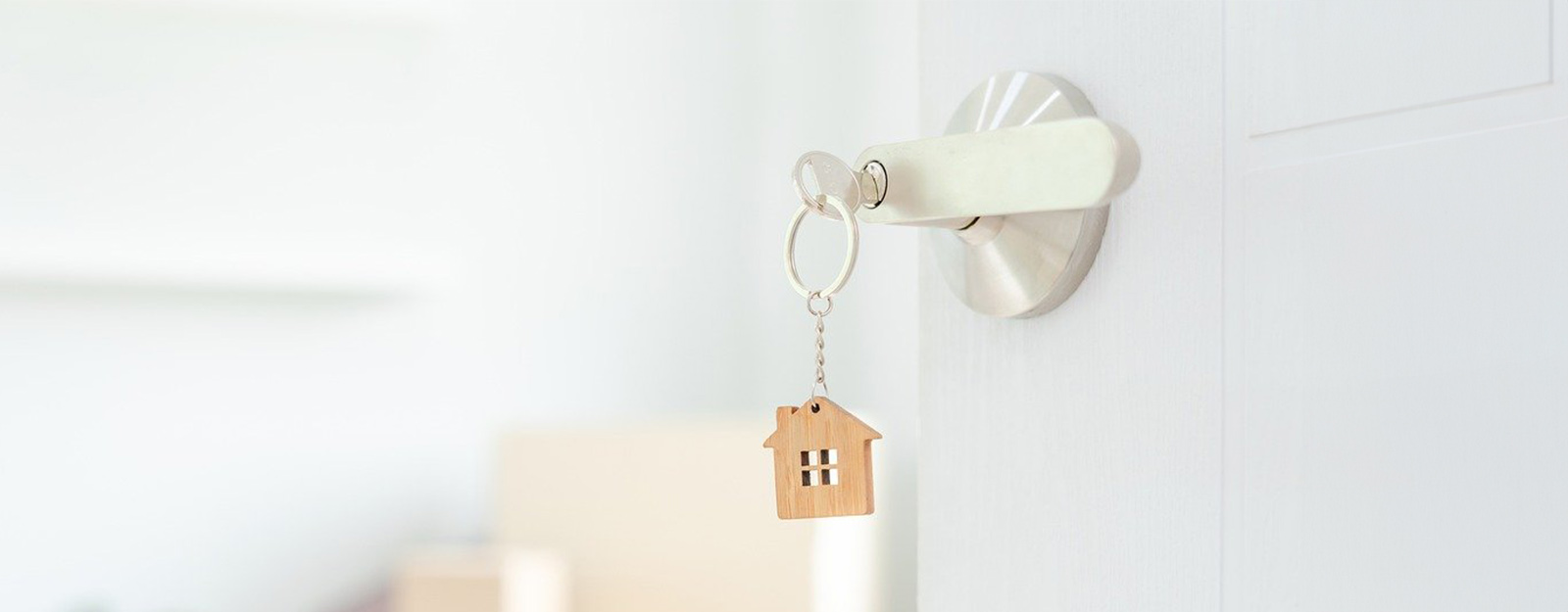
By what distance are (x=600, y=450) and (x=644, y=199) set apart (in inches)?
15.5

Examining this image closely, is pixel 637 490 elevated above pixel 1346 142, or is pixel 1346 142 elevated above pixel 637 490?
pixel 1346 142

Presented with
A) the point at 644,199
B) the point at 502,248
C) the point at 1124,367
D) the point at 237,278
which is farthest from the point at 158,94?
the point at 1124,367

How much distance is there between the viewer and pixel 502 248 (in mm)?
1390

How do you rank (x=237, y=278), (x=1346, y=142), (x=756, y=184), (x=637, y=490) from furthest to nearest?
1. (x=756, y=184)
2. (x=237, y=278)
3. (x=637, y=490)
4. (x=1346, y=142)

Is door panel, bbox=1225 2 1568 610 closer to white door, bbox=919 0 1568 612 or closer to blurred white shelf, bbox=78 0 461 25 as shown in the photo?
white door, bbox=919 0 1568 612

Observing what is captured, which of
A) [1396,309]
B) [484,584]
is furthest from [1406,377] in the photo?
[484,584]

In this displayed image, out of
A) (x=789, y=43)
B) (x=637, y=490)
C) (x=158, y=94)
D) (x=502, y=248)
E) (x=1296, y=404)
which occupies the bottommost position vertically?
(x=637, y=490)

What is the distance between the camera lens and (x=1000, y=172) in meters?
0.22

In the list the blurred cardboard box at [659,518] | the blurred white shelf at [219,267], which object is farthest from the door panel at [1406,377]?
the blurred white shelf at [219,267]

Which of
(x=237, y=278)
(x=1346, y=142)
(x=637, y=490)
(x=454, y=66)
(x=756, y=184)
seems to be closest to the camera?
(x=1346, y=142)

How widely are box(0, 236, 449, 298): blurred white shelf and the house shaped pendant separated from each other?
1.13 metres

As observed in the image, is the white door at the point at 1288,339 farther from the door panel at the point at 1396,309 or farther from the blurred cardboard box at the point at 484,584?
the blurred cardboard box at the point at 484,584

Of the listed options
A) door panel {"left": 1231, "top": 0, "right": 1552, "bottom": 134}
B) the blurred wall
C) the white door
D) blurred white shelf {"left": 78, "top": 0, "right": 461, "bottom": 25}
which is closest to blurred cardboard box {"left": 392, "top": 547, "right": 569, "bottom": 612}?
the blurred wall

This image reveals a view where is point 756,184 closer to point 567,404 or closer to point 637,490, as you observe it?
point 567,404
